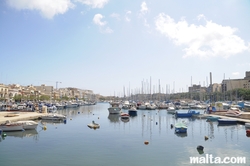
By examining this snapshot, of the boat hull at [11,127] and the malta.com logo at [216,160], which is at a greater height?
the boat hull at [11,127]

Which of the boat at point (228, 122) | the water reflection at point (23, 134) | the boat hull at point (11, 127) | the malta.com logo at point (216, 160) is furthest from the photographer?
the boat at point (228, 122)

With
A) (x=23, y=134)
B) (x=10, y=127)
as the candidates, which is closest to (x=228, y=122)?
(x=23, y=134)

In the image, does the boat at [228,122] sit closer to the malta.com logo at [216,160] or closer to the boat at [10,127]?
the malta.com logo at [216,160]

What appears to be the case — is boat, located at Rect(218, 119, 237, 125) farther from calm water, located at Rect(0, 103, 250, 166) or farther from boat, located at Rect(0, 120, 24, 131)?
boat, located at Rect(0, 120, 24, 131)

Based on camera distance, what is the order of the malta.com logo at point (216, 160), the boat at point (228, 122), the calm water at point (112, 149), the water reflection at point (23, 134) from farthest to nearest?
the boat at point (228, 122)
the water reflection at point (23, 134)
the calm water at point (112, 149)
the malta.com logo at point (216, 160)

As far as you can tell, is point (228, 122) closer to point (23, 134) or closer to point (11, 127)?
point (23, 134)

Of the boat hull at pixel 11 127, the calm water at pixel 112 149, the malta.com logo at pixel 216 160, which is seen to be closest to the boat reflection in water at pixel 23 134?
the calm water at pixel 112 149

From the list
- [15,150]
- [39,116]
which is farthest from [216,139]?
[39,116]

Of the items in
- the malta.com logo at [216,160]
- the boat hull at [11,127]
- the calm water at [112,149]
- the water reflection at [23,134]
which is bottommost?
the malta.com logo at [216,160]

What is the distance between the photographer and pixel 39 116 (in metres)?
48.5

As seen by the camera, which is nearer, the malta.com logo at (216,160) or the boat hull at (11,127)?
the malta.com logo at (216,160)

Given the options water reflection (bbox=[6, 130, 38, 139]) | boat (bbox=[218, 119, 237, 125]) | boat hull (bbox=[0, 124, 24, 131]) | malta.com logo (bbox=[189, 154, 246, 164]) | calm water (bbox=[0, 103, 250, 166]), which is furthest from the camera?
boat (bbox=[218, 119, 237, 125])

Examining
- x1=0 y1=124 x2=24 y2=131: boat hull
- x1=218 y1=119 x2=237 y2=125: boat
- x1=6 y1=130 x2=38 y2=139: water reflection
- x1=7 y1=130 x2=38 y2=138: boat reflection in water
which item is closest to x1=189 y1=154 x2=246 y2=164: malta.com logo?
x1=6 y1=130 x2=38 y2=139: water reflection

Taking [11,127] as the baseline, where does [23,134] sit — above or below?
below
